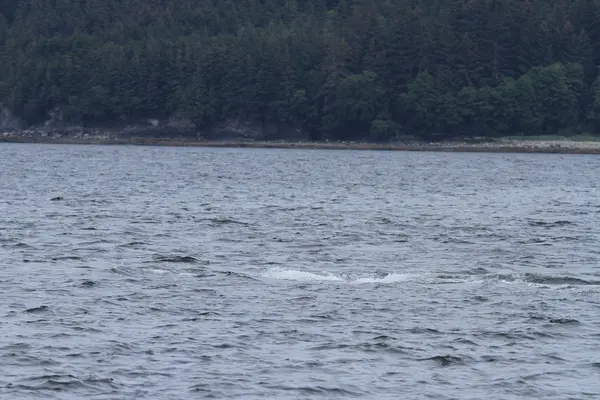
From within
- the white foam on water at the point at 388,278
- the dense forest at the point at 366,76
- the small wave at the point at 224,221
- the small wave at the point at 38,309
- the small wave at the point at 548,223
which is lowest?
the small wave at the point at 548,223

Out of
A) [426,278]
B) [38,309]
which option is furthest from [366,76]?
[38,309]

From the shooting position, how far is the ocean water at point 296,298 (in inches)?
794

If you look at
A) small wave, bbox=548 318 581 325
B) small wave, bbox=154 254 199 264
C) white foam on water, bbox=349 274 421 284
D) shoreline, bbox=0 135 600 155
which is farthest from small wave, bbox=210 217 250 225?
shoreline, bbox=0 135 600 155

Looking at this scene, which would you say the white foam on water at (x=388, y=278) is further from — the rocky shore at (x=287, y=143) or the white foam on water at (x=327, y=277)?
the rocky shore at (x=287, y=143)

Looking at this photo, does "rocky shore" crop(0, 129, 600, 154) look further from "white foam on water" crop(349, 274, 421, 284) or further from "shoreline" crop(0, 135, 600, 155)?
"white foam on water" crop(349, 274, 421, 284)

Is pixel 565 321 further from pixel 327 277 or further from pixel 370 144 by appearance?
pixel 370 144

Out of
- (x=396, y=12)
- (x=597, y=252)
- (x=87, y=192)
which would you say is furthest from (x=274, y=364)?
(x=396, y=12)

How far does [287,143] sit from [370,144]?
1041cm

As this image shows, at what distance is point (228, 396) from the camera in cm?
1905

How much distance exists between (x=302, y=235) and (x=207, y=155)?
250ft

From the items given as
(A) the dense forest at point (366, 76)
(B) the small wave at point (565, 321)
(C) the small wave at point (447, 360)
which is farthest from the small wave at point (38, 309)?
(A) the dense forest at point (366, 76)

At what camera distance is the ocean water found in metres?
20.2

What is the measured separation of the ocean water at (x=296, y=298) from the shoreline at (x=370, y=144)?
7063 cm

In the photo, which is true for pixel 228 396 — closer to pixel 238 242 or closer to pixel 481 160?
pixel 238 242
